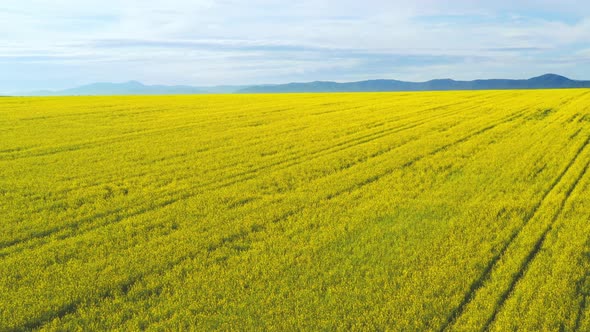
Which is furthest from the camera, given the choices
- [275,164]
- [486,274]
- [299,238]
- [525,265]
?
[275,164]

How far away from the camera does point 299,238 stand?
28.4 ft

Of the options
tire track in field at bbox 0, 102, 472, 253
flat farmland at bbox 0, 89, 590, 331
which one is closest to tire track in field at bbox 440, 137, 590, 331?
flat farmland at bbox 0, 89, 590, 331

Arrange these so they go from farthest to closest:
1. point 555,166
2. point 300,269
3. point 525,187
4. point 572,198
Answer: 1. point 555,166
2. point 525,187
3. point 572,198
4. point 300,269

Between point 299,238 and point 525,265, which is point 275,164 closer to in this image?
point 299,238

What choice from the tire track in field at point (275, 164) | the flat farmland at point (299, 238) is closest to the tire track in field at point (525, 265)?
the flat farmland at point (299, 238)

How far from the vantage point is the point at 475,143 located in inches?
736

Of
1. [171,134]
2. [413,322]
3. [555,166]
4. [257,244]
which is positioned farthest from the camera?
[171,134]

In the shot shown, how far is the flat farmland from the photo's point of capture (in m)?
6.25

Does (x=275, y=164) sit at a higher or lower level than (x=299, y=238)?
higher

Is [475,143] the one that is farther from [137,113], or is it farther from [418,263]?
A: [137,113]

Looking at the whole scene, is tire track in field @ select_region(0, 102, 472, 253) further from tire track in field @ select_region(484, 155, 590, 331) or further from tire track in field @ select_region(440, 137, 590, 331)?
tire track in field @ select_region(484, 155, 590, 331)

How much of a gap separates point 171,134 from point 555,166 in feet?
53.9

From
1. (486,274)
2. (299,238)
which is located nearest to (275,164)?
(299,238)

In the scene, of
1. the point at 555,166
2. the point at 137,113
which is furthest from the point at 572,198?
the point at 137,113
